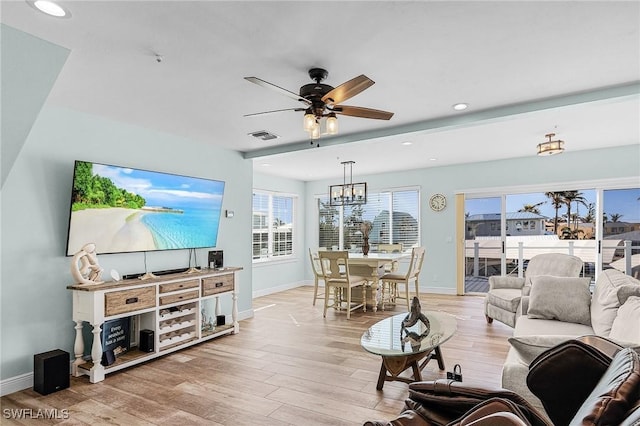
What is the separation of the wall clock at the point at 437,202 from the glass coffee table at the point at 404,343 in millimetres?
4206

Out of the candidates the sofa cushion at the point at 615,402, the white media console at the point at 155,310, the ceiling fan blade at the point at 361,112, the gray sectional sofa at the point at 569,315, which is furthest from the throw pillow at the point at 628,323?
the white media console at the point at 155,310

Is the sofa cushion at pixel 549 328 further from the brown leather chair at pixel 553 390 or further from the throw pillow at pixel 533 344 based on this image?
the brown leather chair at pixel 553 390

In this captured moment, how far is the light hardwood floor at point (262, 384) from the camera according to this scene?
259 cm

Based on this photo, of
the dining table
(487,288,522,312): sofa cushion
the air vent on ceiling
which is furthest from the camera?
the dining table

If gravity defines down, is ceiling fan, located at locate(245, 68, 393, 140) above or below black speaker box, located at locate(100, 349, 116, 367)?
above

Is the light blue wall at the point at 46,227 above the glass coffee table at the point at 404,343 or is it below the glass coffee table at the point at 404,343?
above

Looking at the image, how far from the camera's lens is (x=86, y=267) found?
3.38 metres

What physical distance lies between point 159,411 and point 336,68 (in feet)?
9.42

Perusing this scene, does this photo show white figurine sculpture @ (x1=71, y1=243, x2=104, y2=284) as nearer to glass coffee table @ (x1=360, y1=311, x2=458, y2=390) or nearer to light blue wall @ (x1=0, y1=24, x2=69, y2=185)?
light blue wall @ (x1=0, y1=24, x2=69, y2=185)

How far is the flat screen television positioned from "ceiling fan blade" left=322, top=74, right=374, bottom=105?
7.78ft

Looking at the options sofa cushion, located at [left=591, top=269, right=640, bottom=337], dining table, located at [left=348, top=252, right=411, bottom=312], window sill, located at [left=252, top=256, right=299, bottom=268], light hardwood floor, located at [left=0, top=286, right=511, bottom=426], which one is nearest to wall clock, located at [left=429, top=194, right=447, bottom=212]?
dining table, located at [left=348, top=252, right=411, bottom=312]

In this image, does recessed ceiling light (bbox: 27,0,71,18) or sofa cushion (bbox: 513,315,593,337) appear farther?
sofa cushion (bbox: 513,315,593,337)

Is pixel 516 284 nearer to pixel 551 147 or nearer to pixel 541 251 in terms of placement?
pixel 551 147

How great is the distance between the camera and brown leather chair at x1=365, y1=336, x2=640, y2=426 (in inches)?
34.3
